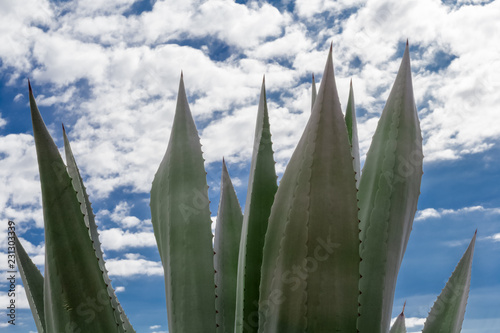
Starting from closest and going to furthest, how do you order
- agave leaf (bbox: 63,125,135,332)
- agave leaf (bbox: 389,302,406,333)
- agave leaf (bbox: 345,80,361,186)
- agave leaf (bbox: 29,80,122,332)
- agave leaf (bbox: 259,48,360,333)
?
agave leaf (bbox: 259,48,360,333)
agave leaf (bbox: 29,80,122,332)
agave leaf (bbox: 63,125,135,332)
agave leaf (bbox: 345,80,361,186)
agave leaf (bbox: 389,302,406,333)

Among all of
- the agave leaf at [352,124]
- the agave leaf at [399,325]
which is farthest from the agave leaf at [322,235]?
the agave leaf at [399,325]

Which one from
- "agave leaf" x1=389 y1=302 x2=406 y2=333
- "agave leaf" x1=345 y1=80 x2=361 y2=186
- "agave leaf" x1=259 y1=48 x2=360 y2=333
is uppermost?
"agave leaf" x1=345 y1=80 x2=361 y2=186

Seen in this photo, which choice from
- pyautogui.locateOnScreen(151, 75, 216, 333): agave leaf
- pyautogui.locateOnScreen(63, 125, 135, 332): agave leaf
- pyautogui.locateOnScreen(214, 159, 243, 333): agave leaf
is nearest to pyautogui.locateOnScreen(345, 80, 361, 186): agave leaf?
pyautogui.locateOnScreen(214, 159, 243, 333): agave leaf

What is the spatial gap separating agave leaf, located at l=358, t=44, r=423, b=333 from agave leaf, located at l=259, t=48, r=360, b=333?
18 centimetres

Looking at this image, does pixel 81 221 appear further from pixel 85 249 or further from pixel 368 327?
pixel 368 327

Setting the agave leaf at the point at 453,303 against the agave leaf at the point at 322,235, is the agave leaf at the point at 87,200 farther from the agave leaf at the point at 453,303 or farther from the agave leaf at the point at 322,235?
the agave leaf at the point at 453,303

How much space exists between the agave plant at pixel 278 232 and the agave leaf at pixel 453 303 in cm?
40

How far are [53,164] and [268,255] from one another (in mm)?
513

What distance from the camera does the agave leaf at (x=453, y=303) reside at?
1.51 m

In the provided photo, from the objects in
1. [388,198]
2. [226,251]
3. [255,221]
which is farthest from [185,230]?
[388,198]

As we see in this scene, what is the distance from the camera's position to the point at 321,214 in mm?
977

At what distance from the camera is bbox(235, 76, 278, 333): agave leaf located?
1218 mm

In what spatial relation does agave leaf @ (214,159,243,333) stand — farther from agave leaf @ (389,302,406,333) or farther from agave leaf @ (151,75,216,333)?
agave leaf @ (389,302,406,333)

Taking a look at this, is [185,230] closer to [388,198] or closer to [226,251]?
[226,251]
